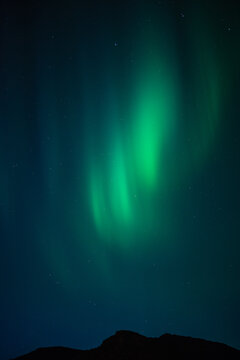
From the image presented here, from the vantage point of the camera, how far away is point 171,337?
68.7 feet

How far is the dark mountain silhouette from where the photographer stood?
16719mm

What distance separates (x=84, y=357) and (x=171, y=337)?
642 centimetres

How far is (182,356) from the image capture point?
17.4 meters

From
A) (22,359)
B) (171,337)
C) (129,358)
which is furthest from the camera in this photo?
(22,359)

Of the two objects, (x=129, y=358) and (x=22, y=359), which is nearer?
(x=129, y=358)

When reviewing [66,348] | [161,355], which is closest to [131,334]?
[161,355]

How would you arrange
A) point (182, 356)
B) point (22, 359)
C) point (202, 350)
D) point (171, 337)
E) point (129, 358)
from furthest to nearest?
point (22, 359) → point (171, 337) → point (202, 350) → point (182, 356) → point (129, 358)

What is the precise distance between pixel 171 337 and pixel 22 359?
16362 mm

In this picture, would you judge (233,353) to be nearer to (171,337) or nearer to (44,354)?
(171,337)

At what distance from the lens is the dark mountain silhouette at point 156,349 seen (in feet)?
54.9

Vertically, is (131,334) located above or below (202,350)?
above

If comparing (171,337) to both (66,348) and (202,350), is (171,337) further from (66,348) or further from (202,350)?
(66,348)

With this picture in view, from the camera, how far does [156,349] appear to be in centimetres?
1758

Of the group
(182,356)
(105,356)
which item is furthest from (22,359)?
(182,356)
